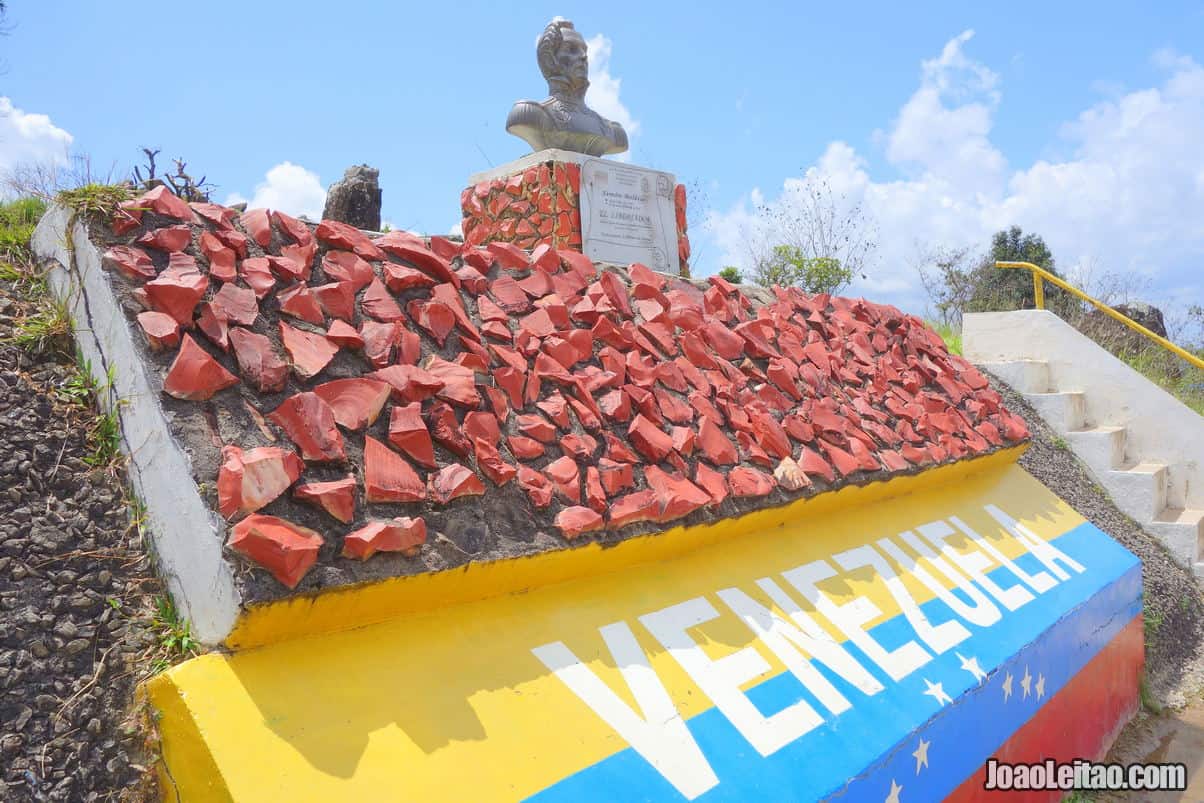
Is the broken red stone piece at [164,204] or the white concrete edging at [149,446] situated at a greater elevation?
the broken red stone piece at [164,204]

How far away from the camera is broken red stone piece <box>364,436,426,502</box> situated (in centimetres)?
152

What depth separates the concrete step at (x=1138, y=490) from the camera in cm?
508

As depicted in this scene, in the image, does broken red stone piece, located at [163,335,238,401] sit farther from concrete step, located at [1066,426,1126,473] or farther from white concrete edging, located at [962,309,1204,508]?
white concrete edging, located at [962,309,1204,508]

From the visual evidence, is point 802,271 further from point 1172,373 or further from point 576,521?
point 576,521

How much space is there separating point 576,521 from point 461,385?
0.41 m

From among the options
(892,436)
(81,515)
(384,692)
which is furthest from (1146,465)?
(81,515)

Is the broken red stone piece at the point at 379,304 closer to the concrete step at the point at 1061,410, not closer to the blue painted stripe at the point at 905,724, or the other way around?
the blue painted stripe at the point at 905,724

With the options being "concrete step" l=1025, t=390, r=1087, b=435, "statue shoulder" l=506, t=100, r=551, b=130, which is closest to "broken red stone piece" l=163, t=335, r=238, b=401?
"statue shoulder" l=506, t=100, r=551, b=130

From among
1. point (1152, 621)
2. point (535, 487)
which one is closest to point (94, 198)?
point (535, 487)

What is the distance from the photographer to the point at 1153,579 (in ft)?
14.5

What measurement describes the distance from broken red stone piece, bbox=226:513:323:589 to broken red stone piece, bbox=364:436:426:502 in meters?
0.21

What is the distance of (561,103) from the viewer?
206 inches

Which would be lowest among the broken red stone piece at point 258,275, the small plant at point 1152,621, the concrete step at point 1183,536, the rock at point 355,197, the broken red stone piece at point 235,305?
the small plant at point 1152,621

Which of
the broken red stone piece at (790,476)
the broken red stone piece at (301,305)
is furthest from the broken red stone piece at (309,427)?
the broken red stone piece at (790,476)
